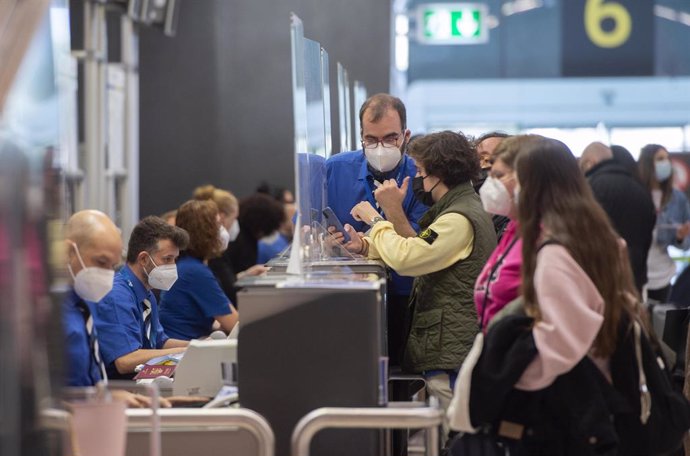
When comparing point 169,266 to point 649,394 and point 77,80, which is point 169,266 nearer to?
point 649,394

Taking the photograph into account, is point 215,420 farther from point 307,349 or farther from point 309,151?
point 309,151

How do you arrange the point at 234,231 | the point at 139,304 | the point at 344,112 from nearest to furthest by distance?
the point at 139,304, the point at 344,112, the point at 234,231

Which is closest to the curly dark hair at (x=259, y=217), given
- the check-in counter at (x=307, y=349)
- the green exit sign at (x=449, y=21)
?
the check-in counter at (x=307, y=349)

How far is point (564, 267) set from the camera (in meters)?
2.79

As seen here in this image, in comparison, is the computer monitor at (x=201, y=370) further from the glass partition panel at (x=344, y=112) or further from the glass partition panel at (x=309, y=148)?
the glass partition panel at (x=344, y=112)

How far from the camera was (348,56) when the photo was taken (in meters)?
11.3

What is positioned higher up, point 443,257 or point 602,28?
point 602,28

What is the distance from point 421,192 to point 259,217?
3.76 m

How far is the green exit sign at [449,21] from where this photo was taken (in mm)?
13211

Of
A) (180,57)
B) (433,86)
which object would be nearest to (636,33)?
(433,86)

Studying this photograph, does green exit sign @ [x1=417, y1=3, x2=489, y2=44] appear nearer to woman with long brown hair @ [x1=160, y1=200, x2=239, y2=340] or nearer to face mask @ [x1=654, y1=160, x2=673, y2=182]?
face mask @ [x1=654, y1=160, x2=673, y2=182]

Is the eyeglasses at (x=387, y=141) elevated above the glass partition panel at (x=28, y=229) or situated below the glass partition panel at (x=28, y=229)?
above

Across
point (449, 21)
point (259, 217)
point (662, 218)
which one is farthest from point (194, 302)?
point (449, 21)

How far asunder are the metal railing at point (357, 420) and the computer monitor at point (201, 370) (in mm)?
667
